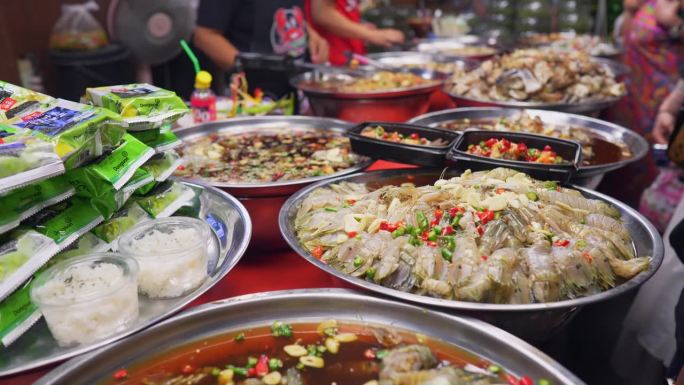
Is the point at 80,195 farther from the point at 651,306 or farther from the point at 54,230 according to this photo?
the point at 651,306

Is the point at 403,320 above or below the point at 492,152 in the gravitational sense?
below

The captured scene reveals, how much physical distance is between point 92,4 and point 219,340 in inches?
276

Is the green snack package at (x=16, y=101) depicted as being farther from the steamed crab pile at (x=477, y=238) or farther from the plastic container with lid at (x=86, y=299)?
the steamed crab pile at (x=477, y=238)

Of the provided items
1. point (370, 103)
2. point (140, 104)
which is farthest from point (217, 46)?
point (140, 104)

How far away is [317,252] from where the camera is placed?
5.63 feet

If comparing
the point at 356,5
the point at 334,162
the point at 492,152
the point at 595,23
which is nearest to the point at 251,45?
the point at 356,5

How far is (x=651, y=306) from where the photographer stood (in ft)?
9.23

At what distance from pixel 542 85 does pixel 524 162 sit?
177 centimetres

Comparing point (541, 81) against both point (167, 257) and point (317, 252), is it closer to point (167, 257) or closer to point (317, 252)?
point (317, 252)

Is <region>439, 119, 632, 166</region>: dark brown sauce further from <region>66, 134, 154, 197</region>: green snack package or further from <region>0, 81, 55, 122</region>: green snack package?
<region>0, 81, 55, 122</region>: green snack package

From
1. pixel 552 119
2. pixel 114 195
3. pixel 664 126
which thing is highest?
pixel 114 195

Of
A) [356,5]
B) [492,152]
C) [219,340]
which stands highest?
[356,5]

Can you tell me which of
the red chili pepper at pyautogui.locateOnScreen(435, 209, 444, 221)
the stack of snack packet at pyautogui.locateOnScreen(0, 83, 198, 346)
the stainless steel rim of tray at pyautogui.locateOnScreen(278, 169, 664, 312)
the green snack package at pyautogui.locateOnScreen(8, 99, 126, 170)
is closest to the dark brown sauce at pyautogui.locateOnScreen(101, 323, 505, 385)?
the stainless steel rim of tray at pyautogui.locateOnScreen(278, 169, 664, 312)

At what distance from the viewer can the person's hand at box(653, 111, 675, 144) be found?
152 inches
